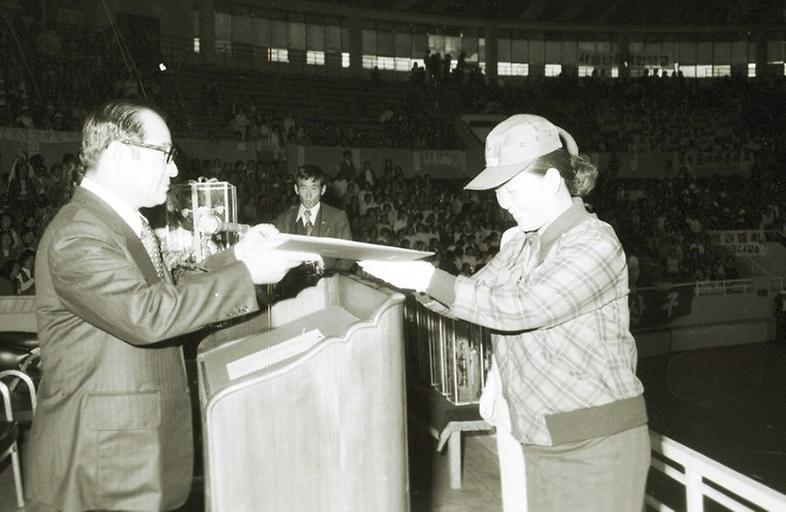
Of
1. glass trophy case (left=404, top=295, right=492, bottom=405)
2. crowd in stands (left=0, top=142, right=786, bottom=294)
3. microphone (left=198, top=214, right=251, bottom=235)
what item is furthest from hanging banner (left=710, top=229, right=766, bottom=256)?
A: microphone (left=198, top=214, right=251, bottom=235)

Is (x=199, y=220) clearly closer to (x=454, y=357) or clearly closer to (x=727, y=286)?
(x=454, y=357)

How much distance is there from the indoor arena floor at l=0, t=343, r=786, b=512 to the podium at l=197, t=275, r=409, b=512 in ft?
1.71

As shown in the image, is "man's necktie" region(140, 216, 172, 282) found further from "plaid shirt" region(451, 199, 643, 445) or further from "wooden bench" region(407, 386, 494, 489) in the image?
"wooden bench" region(407, 386, 494, 489)

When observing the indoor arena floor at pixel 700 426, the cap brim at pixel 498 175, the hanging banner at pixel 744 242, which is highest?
the cap brim at pixel 498 175

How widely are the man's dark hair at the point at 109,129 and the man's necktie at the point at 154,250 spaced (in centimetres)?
24

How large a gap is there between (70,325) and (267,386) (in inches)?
21.4

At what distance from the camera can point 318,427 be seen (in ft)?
5.95

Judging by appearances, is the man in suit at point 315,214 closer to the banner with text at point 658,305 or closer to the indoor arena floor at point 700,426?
the indoor arena floor at point 700,426

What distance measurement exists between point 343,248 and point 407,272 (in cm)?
27

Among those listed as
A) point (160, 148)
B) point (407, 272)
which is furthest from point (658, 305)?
point (160, 148)

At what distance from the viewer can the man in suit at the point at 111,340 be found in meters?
1.71

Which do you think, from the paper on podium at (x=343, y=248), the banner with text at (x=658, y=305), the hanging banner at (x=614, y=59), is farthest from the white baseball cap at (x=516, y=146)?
the hanging banner at (x=614, y=59)

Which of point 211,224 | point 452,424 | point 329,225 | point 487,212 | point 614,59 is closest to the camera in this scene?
point 211,224

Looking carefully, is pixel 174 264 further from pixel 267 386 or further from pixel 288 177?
pixel 288 177
